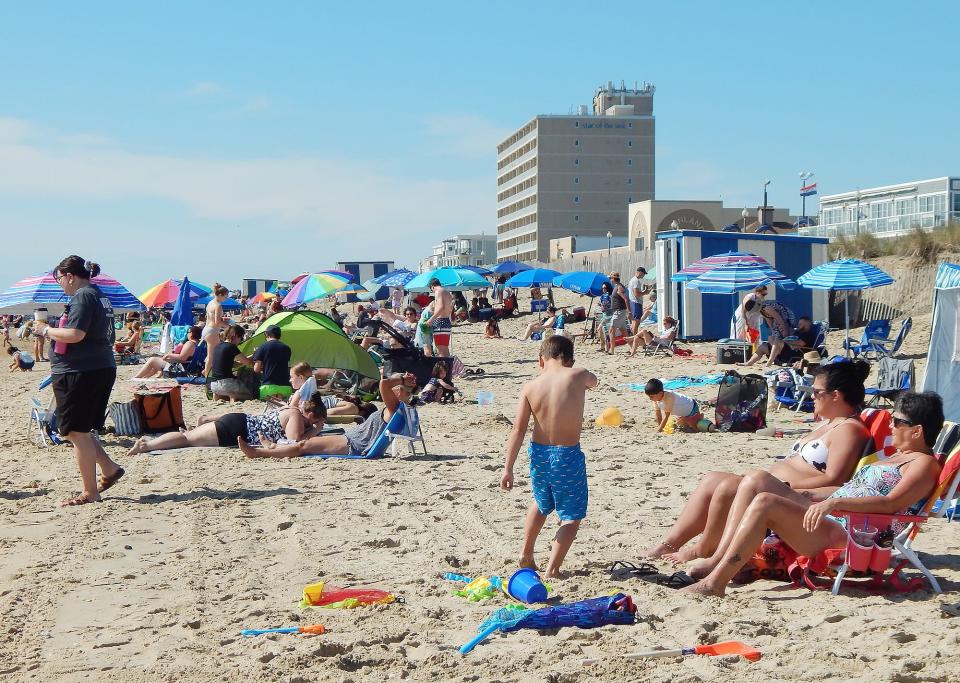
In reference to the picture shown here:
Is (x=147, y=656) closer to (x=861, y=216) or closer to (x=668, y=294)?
(x=668, y=294)

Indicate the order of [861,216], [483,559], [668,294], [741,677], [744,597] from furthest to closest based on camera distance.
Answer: [861,216]
[668,294]
[483,559]
[744,597]
[741,677]

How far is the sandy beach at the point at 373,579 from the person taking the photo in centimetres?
380

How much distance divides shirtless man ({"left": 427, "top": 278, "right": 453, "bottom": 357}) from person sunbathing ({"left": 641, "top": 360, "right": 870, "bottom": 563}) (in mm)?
9493

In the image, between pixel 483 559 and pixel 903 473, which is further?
pixel 483 559

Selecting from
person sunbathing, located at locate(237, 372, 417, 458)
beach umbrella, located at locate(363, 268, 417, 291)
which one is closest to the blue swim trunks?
person sunbathing, located at locate(237, 372, 417, 458)

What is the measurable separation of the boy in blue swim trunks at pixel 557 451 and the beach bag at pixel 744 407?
17.5 feet

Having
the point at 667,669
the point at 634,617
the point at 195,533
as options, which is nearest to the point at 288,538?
the point at 195,533

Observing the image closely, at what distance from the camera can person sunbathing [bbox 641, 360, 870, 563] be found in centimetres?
495

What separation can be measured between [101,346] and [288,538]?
1945 mm

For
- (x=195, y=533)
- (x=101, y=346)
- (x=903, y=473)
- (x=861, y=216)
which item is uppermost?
(x=861, y=216)

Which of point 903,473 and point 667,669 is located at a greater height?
point 903,473

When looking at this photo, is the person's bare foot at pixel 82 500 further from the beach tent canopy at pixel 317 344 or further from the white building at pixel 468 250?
the white building at pixel 468 250

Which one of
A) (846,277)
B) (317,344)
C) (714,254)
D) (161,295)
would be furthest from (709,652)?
(161,295)

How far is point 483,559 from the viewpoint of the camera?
5387mm
